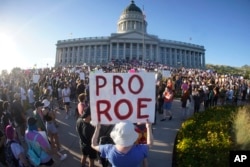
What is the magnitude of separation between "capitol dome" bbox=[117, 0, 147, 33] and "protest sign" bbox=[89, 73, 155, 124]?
4230 inches

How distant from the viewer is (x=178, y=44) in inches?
4094

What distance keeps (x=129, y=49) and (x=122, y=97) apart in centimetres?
9486

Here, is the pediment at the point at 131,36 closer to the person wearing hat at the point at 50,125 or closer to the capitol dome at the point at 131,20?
the capitol dome at the point at 131,20

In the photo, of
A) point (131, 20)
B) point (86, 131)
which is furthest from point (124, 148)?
point (131, 20)

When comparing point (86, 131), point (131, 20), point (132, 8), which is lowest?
point (86, 131)

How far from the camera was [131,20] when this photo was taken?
112 meters

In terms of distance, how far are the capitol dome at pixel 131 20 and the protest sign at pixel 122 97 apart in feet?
352

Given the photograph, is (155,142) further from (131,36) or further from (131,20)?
(131,20)

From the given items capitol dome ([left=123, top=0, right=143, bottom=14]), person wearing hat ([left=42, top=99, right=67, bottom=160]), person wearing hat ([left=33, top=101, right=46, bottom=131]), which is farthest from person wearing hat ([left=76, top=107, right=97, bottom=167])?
capitol dome ([left=123, top=0, right=143, bottom=14])

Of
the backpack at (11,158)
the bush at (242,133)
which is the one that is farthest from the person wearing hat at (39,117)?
the bush at (242,133)

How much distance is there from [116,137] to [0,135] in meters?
4.19

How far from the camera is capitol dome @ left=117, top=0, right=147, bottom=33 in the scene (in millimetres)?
111875

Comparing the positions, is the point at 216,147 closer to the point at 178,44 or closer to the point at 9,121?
the point at 9,121

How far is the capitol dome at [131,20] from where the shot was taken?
11188 cm
